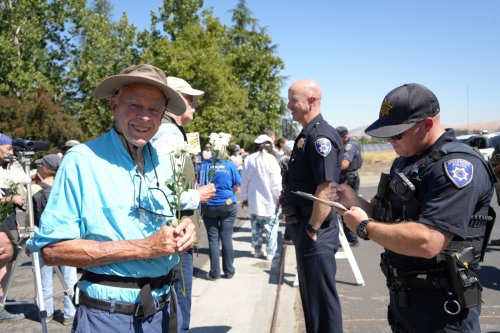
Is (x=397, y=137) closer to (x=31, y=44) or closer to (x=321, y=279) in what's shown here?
(x=321, y=279)

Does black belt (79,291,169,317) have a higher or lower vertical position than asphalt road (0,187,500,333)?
higher

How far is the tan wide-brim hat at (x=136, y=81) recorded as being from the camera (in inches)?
81.7

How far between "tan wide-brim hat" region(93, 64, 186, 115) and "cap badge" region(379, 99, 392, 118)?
3.73 ft

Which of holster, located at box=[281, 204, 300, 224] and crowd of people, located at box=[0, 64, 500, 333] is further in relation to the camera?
holster, located at box=[281, 204, 300, 224]

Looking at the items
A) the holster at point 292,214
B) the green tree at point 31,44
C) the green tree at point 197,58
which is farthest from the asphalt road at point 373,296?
the green tree at point 31,44

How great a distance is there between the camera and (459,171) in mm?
2086

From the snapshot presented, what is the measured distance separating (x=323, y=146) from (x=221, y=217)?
3616mm

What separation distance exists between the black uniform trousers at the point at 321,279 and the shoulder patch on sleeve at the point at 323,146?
2.00 ft

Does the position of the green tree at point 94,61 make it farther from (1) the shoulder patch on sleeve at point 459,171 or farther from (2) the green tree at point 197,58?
(1) the shoulder patch on sleeve at point 459,171

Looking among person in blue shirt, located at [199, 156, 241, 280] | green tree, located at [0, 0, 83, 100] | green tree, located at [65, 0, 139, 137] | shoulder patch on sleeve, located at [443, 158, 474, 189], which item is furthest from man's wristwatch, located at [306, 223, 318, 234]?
green tree, located at [65, 0, 139, 137]

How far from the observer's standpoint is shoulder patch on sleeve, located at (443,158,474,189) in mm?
2059

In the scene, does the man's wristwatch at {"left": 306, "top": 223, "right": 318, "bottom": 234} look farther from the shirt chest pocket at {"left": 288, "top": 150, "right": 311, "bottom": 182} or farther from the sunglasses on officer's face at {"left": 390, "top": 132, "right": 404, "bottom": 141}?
the sunglasses on officer's face at {"left": 390, "top": 132, "right": 404, "bottom": 141}

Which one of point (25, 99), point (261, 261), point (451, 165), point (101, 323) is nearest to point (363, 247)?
point (261, 261)

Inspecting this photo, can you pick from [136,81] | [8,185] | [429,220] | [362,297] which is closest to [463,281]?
[429,220]
